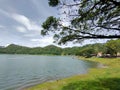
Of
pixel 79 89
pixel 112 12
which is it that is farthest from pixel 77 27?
pixel 79 89

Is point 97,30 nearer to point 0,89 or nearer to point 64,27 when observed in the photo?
point 64,27

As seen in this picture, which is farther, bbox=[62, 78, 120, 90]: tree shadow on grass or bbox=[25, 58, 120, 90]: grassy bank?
bbox=[25, 58, 120, 90]: grassy bank

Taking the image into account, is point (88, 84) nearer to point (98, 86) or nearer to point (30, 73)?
point (98, 86)

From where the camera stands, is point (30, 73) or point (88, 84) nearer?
point (88, 84)

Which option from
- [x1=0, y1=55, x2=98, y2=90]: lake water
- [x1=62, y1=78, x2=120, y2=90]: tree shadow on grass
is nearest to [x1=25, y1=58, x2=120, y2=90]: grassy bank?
[x1=62, y1=78, x2=120, y2=90]: tree shadow on grass

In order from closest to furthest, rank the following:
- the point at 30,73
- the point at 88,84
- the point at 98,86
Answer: the point at 98,86, the point at 88,84, the point at 30,73

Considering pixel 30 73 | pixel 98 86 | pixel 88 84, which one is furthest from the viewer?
pixel 30 73

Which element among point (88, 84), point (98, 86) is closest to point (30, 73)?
point (88, 84)

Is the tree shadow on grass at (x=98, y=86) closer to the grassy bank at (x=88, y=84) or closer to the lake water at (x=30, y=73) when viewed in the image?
the grassy bank at (x=88, y=84)

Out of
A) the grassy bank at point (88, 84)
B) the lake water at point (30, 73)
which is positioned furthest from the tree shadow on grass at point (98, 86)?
the lake water at point (30, 73)

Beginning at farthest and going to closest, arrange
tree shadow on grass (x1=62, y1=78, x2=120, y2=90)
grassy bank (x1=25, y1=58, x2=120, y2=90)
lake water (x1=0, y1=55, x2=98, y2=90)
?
lake water (x1=0, y1=55, x2=98, y2=90), grassy bank (x1=25, y1=58, x2=120, y2=90), tree shadow on grass (x1=62, y1=78, x2=120, y2=90)

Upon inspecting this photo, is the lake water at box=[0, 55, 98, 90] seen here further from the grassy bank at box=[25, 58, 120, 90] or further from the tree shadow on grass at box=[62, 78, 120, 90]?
the tree shadow on grass at box=[62, 78, 120, 90]

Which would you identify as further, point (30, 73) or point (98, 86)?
point (30, 73)

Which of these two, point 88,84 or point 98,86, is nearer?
point 98,86
